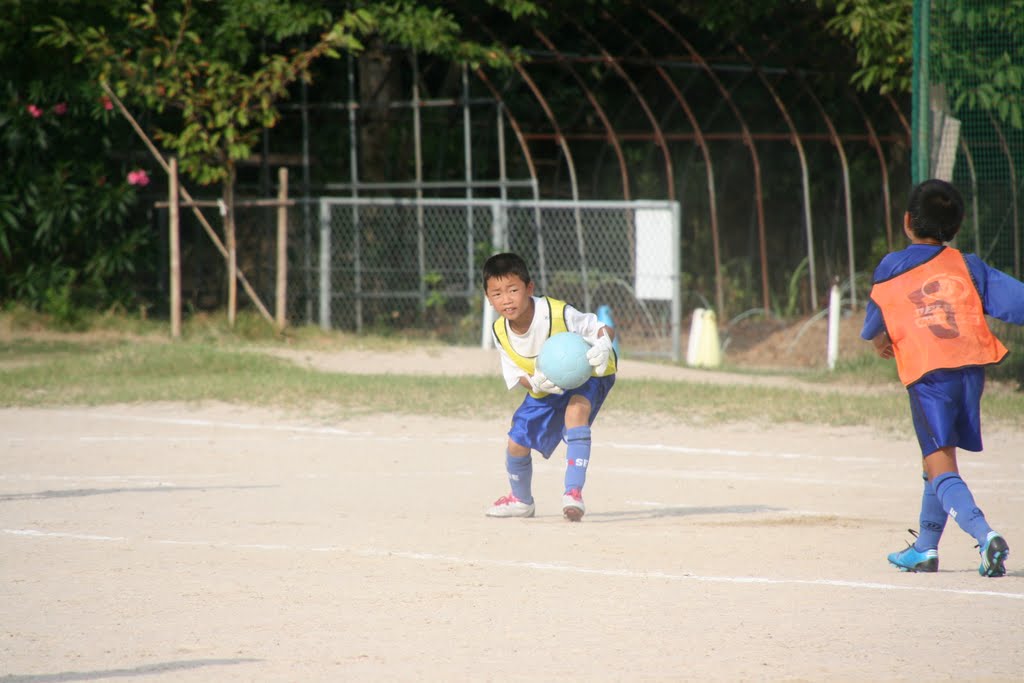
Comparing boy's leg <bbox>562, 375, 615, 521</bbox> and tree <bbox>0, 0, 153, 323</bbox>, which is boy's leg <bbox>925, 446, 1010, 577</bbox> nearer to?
boy's leg <bbox>562, 375, 615, 521</bbox>

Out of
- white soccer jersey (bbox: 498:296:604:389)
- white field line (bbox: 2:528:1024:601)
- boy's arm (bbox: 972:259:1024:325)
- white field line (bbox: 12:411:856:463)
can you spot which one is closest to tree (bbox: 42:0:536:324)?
white field line (bbox: 12:411:856:463)

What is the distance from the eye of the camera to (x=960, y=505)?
235 inches

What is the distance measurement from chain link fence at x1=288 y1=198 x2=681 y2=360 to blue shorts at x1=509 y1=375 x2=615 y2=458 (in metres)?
10.1

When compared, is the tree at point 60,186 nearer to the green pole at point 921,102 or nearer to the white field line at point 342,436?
the white field line at point 342,436

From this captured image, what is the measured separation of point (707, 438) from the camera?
37.1 feet

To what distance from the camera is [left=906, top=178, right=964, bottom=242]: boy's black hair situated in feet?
20.6

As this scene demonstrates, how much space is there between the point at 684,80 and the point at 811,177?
3.14 m

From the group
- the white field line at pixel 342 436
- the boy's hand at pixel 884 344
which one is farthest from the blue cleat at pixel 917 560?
the white field line at pixel 342 436

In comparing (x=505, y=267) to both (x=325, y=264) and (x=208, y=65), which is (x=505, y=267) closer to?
(x=325, y=264)

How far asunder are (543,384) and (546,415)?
1.05 feet

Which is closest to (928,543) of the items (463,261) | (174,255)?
(174,255)

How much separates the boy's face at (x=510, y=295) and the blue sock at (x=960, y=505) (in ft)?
8.05

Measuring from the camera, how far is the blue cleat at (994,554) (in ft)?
19.2

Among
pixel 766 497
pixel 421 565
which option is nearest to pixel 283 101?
pixel 766 497
